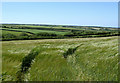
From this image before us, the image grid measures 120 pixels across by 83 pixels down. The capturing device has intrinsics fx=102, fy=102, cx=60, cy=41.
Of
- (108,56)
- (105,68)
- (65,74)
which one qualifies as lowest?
(65,74)

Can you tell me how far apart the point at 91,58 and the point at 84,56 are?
175 cm

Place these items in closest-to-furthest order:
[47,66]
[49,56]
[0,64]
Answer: [47,66] → [0,64] → [49,56]

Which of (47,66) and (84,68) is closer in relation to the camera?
(84,68)

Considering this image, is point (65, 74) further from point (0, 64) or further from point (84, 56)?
point (0, 64)

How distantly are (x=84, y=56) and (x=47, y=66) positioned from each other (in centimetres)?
847

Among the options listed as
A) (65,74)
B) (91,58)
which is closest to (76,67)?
(65,74)

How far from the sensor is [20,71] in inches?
768

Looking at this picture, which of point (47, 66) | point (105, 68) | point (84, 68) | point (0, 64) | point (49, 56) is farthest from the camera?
point (49, 56)

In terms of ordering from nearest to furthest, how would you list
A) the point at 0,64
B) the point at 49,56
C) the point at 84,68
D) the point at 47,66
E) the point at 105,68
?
the point at 105,68 < the point at 84,68 < the point at 47,66 < the point at 0,64 < the point at 49,56

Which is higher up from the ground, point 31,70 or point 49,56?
point 49,56

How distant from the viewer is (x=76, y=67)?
19672 millimetres

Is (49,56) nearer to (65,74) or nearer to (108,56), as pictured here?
(65,74)

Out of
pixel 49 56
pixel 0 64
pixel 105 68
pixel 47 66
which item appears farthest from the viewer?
pixel 49 56

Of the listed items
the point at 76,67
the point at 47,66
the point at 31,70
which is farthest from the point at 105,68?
the point at 31,70
